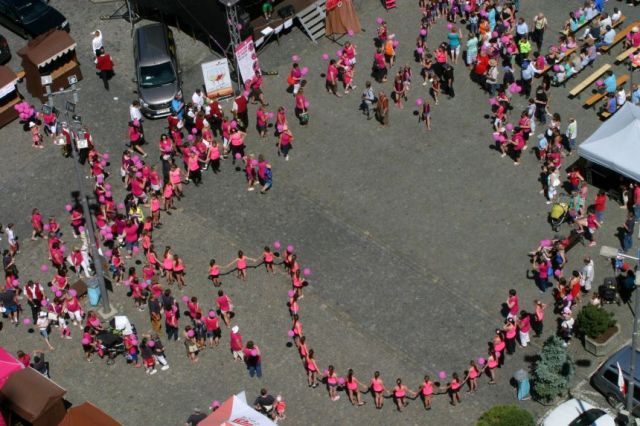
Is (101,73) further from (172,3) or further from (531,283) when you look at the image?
(531,283)

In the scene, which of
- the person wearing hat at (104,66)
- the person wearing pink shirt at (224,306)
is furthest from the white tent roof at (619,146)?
the person wearing hat at (104,66)

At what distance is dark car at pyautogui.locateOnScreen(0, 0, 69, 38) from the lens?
147 feet

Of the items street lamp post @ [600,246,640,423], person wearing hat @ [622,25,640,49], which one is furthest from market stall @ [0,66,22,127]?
street lamp post @ [600,246,640,423]

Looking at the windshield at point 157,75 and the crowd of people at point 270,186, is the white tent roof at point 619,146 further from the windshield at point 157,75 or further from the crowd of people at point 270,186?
the windshield at point 157,75

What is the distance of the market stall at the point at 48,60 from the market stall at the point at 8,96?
706mm

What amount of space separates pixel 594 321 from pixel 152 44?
17.5 metres

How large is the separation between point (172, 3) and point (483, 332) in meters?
17.3

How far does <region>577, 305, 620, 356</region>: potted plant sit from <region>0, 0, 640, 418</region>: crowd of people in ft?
1.46

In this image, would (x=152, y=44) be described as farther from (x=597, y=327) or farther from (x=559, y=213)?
(x=597, y=327)

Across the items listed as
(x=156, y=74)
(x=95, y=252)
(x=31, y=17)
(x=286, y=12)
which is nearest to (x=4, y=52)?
(x=31, y=17)

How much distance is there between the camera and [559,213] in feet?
121

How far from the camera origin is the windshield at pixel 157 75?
41.7 m

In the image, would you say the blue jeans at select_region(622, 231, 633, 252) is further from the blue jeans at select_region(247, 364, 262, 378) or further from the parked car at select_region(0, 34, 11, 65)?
the parked car at select_region(0, 34, 11, 65)

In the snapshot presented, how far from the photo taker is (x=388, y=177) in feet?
129
